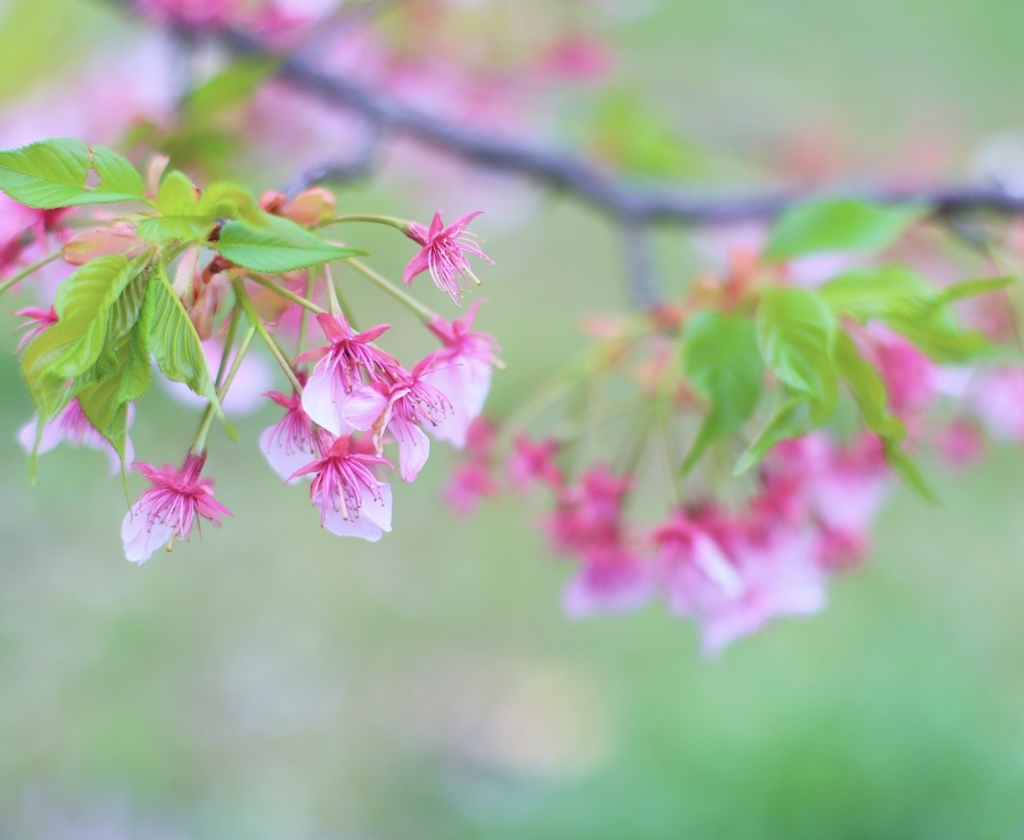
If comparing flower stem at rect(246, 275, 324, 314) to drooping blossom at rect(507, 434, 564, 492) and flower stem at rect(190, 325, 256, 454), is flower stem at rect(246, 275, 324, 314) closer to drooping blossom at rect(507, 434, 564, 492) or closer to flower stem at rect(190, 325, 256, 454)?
flower stem at rect(190, 325, 256, 454)

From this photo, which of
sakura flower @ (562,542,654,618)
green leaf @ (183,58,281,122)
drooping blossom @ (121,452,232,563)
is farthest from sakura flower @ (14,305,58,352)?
sakura flower @ (562,542,654,618)

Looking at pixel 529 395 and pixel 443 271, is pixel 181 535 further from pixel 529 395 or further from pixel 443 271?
pixel 529 395

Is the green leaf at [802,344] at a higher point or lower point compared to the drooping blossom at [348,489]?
higher

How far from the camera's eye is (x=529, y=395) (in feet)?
4.45

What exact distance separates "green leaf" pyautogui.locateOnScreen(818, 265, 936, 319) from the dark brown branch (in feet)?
1.15

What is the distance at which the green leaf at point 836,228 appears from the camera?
846 millimetres

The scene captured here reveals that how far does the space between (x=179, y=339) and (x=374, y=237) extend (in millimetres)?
3229

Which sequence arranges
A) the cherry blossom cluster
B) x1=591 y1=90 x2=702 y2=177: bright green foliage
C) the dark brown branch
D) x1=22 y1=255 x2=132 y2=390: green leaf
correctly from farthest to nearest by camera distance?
1. x1=591 y1=90 x2=702 y2=177: bright green foliage
2. the dark brown branch
3. the cherry blossom cluster
4. x1=22 y1=255 x2=132 y2=390: green leaf

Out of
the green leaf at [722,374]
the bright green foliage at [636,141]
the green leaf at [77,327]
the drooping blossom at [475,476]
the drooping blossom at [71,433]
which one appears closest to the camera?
the green leaf at [77,327]

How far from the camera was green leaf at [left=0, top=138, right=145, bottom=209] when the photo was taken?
1.74ft

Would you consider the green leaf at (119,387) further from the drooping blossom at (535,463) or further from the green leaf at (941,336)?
the green leaf at (941,336)

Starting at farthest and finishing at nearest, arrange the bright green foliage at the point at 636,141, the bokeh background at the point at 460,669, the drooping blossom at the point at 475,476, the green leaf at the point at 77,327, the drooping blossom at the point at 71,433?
1. the bokeh background at the point at 460,669
2. the bright green foliage at the point at 636,141
3. the drooping blossom at the point at 475,476
4. the drooping blossom at the point at 71,433
5. the green leaf at the point at 77,327

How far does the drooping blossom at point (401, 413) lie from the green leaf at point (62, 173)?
186 millimetres

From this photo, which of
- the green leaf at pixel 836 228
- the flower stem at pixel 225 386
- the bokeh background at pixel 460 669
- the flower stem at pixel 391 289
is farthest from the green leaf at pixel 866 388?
the bokeh background at pixel 460 669
